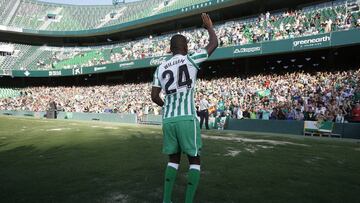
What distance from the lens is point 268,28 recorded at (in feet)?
96.5

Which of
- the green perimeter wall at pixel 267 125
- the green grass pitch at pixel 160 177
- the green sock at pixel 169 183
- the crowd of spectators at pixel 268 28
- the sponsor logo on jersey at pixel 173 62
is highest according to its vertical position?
the crowd of spectators at pixel 268 28

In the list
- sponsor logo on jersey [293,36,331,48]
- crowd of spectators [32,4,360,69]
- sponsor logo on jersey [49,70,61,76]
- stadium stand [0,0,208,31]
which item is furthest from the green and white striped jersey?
sponsor logo on jersey [49,70,61,76]

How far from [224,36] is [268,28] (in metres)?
5.06

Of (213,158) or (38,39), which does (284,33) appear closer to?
(213,158)

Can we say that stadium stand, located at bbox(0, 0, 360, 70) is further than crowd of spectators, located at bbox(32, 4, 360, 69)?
Yes

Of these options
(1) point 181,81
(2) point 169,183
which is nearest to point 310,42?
(1) point 181,81

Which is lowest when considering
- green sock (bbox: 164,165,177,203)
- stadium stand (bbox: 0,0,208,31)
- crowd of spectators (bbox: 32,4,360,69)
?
green sock (bbox: 164,165,177,203)

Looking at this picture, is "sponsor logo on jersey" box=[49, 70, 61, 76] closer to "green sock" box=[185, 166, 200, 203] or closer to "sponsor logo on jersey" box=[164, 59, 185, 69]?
"sponsor logo on jersey" box=[164, 59, 185, 69]

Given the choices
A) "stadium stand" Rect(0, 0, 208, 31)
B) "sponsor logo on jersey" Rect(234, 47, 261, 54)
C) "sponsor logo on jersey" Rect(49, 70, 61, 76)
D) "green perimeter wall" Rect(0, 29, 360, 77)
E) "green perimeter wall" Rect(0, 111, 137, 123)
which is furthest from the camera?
"stadium stand" Rect(0, 0, 208, 31)

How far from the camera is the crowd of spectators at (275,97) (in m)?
20.0

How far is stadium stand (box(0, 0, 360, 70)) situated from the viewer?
25.5 m

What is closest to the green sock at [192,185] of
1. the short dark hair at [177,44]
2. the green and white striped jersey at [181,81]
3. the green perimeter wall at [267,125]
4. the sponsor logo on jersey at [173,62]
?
the green and white striped jersey at [181,81]

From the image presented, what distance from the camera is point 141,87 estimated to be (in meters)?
40.2

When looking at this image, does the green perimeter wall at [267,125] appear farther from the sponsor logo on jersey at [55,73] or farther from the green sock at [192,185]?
the sponsor logo on jersey at [55,73]
